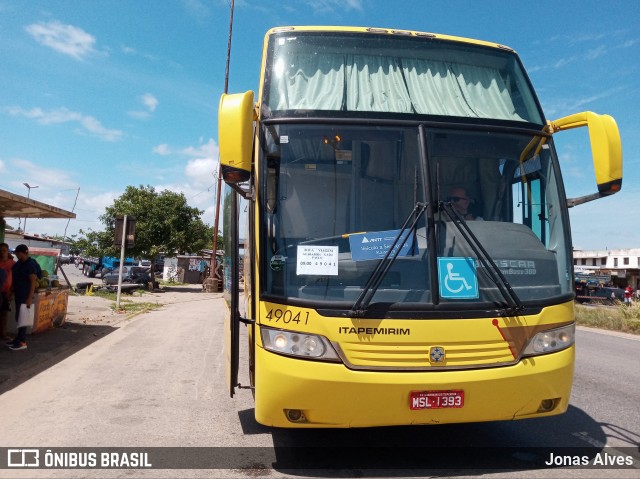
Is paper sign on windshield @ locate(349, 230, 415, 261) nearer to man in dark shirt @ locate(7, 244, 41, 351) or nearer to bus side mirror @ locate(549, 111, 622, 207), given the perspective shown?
bus side mirror @ locate(549, 111, 622, 207)

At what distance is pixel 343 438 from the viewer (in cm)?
501

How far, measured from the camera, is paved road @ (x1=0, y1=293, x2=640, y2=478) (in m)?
4.37

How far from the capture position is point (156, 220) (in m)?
30.3

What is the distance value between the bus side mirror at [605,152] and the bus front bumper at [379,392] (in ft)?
4.84

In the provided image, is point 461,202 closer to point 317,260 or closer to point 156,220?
point 317,260

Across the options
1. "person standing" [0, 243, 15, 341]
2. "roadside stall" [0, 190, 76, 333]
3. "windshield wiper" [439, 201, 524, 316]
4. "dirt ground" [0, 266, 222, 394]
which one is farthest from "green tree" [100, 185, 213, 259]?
"windshield wiper" [439, 201, 524, 316]

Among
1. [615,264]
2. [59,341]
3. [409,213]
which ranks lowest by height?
[59,341]

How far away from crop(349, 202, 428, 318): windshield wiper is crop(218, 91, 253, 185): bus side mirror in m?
1.17

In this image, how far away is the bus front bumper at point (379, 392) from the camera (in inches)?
148

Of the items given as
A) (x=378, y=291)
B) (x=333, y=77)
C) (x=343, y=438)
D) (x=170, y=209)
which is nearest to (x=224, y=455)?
(x=343, y=438)

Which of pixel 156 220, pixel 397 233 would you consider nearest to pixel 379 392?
pixel 397 233

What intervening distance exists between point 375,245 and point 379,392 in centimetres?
107

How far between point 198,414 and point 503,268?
11.8 ft

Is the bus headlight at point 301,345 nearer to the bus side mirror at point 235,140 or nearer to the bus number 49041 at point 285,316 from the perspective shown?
the bus number 49041 at point 285,316
